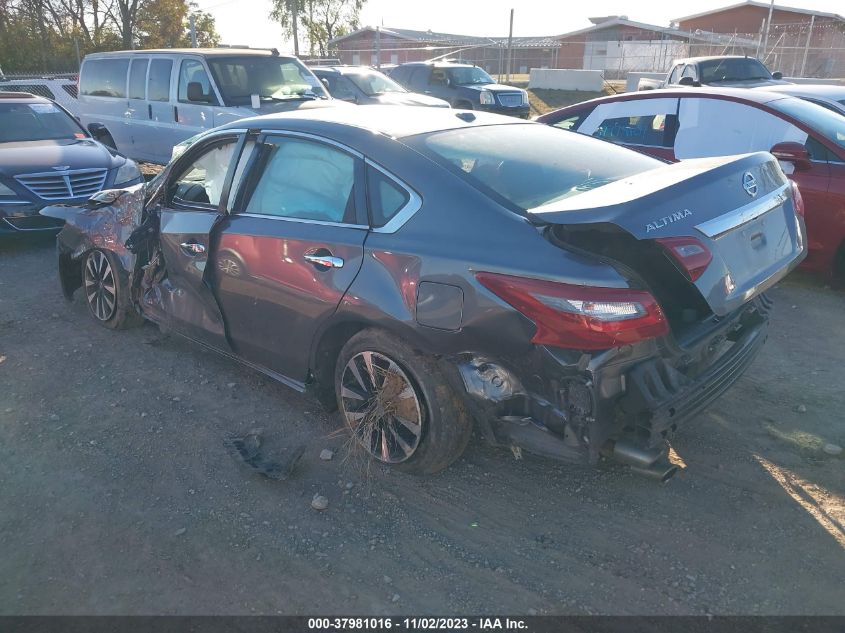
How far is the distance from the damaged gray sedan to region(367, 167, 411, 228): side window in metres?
0.01

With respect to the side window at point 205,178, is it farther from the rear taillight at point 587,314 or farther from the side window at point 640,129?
the side window at point 640,129

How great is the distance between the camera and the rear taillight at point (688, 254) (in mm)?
2588

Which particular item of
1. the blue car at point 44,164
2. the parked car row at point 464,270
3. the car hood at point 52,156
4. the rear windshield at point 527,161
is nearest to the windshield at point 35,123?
the blue car at point 44,164

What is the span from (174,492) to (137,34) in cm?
3727

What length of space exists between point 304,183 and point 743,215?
2151mm

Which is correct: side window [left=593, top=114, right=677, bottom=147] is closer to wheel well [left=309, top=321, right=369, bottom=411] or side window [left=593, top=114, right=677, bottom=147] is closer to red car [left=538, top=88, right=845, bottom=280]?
red car [left=538, top=88, right=845, bottom=280]

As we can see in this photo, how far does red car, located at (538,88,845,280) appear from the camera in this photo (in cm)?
553

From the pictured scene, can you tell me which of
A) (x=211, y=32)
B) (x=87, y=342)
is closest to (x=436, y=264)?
(x=87, y=342)

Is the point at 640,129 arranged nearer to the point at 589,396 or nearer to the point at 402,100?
the point at 589,396

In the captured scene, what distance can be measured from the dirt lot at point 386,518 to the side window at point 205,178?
1.21 metres

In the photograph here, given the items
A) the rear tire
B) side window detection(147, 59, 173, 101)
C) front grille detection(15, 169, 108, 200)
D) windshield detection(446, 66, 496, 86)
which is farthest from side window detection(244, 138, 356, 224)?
windshield detection(446, 66, 496, 86)

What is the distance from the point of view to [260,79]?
31.1ft
